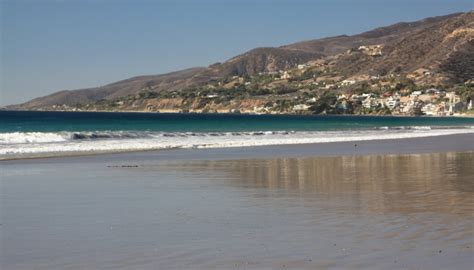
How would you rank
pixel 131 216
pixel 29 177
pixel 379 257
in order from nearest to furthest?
pixel 379 257, pixel 131 216, pixel 29 177

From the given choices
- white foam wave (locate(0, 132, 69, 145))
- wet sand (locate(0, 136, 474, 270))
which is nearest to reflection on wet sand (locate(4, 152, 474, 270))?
wet sand (locate(0, 136, 474, 270))

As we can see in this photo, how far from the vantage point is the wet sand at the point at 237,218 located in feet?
31.4

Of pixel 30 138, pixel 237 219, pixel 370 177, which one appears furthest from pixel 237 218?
pixel 30 138

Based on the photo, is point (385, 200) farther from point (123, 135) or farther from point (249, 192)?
point (123, 135)

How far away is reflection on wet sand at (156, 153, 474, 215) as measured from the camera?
1476 cm

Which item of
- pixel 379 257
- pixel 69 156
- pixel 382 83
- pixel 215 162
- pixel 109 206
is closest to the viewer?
pixel 379 257

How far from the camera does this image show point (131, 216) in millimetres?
13070

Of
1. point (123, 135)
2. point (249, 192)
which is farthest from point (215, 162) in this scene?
point (123, 135)

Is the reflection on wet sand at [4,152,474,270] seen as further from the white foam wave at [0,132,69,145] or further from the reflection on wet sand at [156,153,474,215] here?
the white foam wave at [0,132,69,145]

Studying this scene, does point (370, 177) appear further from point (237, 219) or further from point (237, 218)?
point (237, 219)

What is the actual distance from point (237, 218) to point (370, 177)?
8167mm

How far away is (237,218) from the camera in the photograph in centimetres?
1278

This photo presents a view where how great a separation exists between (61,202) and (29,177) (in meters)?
5.61

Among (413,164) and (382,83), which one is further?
(382,83)
